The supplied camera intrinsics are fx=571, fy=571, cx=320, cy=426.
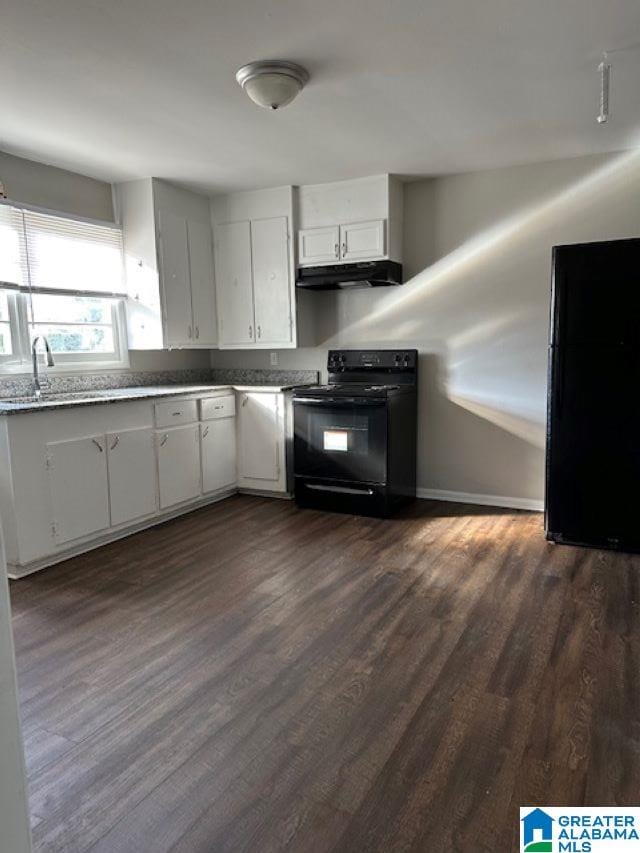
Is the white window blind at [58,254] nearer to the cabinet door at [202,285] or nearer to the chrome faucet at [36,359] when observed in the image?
the chrome faucet at [36,359]

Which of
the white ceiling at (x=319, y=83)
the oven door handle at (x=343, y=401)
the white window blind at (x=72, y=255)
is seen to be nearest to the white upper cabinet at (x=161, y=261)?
the white window blind at (x=72, y=255)

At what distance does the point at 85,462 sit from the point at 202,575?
3.20 ft

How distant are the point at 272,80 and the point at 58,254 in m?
2.09

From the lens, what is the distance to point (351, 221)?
4.14m

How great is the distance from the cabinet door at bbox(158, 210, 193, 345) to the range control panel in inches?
→ 45.8

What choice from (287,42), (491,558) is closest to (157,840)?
(491,558)

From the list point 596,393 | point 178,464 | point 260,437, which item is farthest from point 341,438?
point 596,393

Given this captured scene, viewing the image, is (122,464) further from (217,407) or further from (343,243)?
(343,243)

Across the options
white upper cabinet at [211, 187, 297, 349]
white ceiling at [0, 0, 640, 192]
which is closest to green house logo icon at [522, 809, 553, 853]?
white ceiling at [0, 0, 640, 192]

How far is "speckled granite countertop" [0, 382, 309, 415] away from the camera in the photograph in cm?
301

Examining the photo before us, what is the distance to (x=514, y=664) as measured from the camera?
2127 mm

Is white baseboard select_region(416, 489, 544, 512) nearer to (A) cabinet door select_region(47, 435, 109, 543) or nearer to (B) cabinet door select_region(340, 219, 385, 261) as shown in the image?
(B) cabinet door select_region(340, 219, 385, 261)

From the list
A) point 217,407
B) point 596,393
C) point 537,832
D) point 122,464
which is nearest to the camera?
point 537,832

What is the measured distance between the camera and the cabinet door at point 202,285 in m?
4.45
